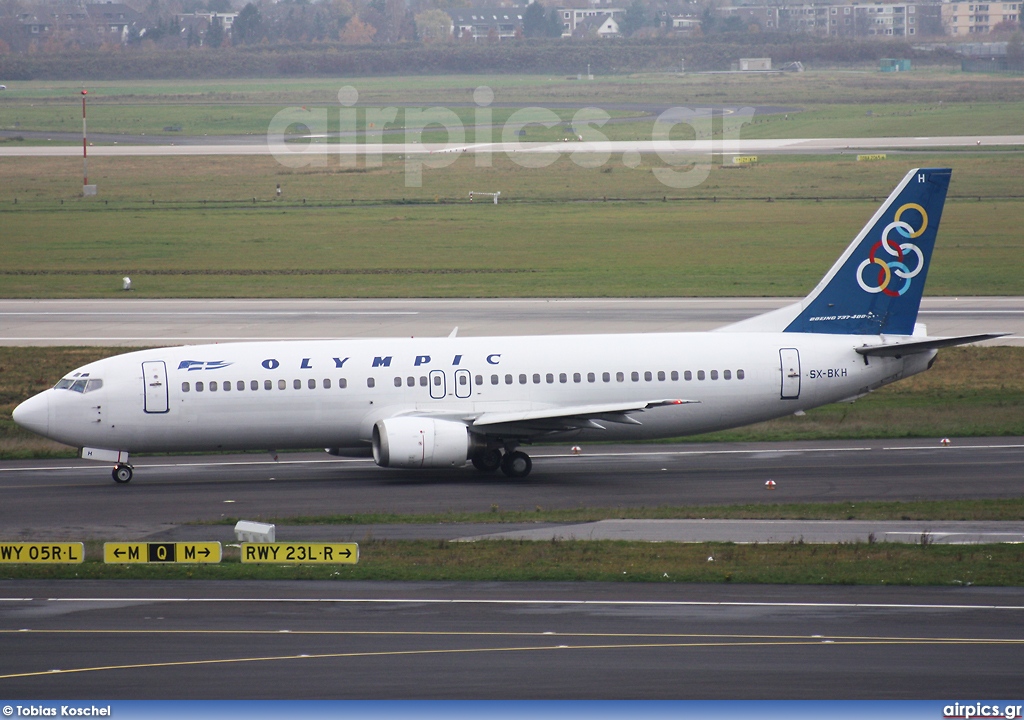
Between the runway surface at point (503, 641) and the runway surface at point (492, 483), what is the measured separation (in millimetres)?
5458

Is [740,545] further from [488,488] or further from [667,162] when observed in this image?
[667,162]

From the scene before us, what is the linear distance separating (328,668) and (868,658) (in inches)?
329

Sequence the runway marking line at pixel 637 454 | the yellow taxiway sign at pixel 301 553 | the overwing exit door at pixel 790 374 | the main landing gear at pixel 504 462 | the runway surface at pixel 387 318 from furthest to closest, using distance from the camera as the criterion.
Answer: the runway surface at pixel 387 318 < the runway marking line at pixel 637 454 < the overwing exit door at pixel 790 374 < the main landing gear at pixel 504 462 < the yellow taxiway sign at pixel 301 553

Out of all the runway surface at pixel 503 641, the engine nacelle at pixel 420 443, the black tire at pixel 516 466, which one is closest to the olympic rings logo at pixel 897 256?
the black tire at pixel 516 466

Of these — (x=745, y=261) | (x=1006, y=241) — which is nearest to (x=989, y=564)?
(x=745, y=261)

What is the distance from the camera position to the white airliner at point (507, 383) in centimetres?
3562

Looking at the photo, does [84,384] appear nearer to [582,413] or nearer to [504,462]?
[504,462]

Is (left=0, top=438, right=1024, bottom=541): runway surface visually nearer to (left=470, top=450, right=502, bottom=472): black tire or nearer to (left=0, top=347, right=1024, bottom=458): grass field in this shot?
(left=470, top=450, right=502, bottom=472): black tire

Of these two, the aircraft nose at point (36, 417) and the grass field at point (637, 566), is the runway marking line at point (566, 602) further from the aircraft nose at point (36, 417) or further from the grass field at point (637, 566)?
the aircraft nose at point (36, 417)

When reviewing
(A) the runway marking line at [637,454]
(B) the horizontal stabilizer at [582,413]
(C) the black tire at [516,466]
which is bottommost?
(A) the runway marking line at [637,454]

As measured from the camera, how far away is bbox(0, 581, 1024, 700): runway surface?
18.8 m

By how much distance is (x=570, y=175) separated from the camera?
122438mm

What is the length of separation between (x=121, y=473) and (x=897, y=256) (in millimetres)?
23684

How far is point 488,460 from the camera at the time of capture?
36719 millimetres
